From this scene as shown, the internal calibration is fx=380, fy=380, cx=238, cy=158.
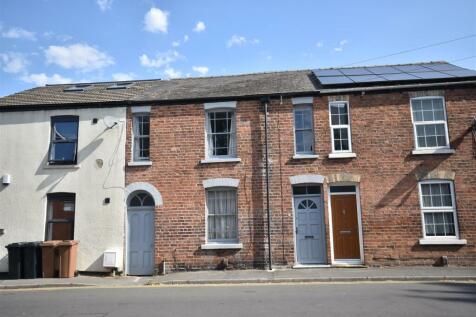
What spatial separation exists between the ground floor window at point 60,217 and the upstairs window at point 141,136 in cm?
266

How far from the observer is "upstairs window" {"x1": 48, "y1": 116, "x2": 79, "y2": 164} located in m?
13.4

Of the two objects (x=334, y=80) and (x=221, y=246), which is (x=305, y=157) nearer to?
(x=334, y=80)

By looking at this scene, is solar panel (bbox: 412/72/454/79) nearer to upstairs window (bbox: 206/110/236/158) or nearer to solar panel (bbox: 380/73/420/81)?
solar panel (bbox: 380/73/420/81)

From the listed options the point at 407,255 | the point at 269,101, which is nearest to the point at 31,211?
the point at 269,101

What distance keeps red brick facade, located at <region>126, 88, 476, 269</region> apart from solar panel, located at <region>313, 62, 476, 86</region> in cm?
61

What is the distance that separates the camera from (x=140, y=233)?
41.8ft

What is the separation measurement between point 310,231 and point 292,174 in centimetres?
194

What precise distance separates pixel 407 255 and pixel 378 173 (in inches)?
105

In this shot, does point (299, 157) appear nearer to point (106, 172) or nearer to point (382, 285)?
point (382, 285)

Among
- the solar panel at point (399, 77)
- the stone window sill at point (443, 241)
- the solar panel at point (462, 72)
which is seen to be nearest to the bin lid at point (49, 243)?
the stone window sill at point (443, 241)

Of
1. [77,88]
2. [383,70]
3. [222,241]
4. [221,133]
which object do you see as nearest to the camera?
[222,241]

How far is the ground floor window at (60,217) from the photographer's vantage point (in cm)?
1298

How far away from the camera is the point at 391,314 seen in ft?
21.7

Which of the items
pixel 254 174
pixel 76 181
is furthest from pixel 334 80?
pixel 76 181
